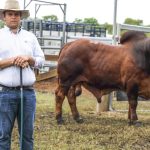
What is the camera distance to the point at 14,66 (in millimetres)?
5215

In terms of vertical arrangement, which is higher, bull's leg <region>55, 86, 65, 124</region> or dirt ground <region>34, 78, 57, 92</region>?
bull's leg <region>55, 86, 65, 124</region>

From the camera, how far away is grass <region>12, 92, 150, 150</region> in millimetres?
7457

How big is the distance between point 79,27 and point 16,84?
817 inches

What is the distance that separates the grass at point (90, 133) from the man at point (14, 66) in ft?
5.87

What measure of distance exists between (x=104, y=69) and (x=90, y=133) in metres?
1.73

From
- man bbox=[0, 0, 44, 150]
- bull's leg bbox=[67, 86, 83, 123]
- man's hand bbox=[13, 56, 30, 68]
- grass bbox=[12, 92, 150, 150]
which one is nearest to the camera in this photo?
man's hand bbox=[13, 56, 30, 68]

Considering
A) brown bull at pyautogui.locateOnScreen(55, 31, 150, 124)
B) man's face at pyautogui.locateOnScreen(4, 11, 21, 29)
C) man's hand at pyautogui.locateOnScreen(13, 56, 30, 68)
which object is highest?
man's face at pyautogui.locateOnScreen(4, 11, 21, 29)

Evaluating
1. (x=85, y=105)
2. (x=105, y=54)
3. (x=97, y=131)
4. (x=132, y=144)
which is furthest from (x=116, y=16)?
(x=132, y=144)

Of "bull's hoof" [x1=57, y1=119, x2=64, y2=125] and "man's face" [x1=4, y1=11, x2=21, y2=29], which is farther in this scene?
"bull's hoof" [x1=57, y1=119, x2=64, y2=125]

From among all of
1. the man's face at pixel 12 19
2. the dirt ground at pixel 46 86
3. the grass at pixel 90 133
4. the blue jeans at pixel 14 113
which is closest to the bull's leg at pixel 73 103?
the grass at pixel 90 133

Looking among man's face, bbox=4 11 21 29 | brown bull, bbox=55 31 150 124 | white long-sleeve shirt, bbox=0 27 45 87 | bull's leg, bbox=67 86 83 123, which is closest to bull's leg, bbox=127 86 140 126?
brown bull, bbox=55 31 150 124

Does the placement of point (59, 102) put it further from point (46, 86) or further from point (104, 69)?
point (46, 86)

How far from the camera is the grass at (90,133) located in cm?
Answer: 746

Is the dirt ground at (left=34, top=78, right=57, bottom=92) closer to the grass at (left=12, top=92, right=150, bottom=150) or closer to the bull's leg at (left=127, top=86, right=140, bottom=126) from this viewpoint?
the grass at (left=12, top=92, right=150, bottom=150)
